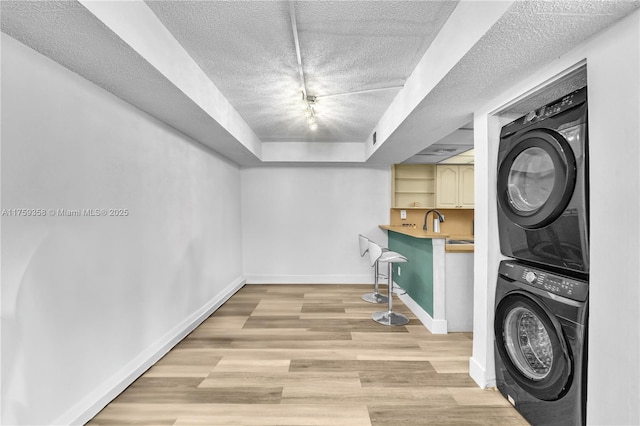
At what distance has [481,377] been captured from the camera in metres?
2.12

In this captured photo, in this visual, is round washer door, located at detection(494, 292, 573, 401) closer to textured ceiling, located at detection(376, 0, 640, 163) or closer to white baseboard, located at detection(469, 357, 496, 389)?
white baseboard, located at detection(469, 357, 496, 389)

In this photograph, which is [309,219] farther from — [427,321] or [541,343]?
[541,343]

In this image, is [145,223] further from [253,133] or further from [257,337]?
[253,133]

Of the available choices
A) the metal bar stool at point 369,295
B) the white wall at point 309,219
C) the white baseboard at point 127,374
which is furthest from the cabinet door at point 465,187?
the white baseboard at point 127,374

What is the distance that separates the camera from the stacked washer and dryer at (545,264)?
136cm

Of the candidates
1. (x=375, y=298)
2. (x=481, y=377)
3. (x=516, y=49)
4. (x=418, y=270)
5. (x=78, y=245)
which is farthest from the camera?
(x=375, y=298)

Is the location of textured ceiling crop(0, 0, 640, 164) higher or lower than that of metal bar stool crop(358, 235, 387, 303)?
higher

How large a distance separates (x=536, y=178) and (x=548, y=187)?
0.34 ft

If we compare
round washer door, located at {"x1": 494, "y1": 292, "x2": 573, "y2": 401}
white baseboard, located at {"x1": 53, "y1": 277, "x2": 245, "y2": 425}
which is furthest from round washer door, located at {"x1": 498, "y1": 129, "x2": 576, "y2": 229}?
white baseboard, located at {"x1": 53, "y1": 277, "x2": 245, "y2": 425}

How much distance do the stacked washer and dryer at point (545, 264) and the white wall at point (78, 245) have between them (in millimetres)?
2650

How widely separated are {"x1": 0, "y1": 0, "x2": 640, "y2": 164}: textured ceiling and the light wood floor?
2080 mm

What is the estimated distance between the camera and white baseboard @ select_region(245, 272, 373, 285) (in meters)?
5.15

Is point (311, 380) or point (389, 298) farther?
point (389, 298)

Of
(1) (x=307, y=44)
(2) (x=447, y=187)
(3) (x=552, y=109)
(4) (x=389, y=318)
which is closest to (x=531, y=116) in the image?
(3) (x=552, y=109)
